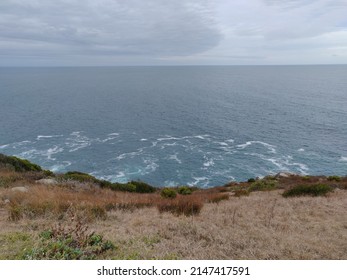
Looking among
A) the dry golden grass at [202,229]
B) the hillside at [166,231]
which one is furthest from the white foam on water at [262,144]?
the dry golden grass at [202,229]

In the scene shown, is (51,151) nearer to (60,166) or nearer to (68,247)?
(60,166)

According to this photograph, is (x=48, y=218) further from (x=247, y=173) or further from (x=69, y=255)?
(x=247, y=173)

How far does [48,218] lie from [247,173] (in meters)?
38.8

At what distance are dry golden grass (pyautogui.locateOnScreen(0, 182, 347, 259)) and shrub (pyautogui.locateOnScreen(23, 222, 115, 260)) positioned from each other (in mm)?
396

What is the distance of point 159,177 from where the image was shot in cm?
4212

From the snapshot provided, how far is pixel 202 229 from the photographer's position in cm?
775

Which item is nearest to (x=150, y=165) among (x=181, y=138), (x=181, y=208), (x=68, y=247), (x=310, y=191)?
(x=181, y=138)

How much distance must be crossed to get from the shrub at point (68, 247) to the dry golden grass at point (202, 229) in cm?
40

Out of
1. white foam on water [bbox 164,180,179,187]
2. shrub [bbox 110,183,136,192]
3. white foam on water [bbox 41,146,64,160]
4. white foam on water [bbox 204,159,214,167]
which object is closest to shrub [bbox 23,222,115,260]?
shrub [bbox 110,183,136,192]

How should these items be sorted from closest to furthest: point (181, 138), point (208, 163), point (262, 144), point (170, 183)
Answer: point (170, 183) → point (208, 163) → point (262, 144) → point (181, 138)

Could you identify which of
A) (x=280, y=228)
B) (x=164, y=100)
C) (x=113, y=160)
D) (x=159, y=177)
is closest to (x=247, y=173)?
(x=159, y=177)

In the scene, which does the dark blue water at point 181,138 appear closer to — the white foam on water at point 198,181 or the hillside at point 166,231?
the white foam on water at point 198,181

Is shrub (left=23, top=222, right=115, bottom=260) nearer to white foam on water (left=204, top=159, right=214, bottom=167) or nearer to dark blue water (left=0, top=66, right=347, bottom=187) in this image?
dark blue water (left=0, top=66, right=347, bottom=187)

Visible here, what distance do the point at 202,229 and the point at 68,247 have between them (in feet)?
12.7
